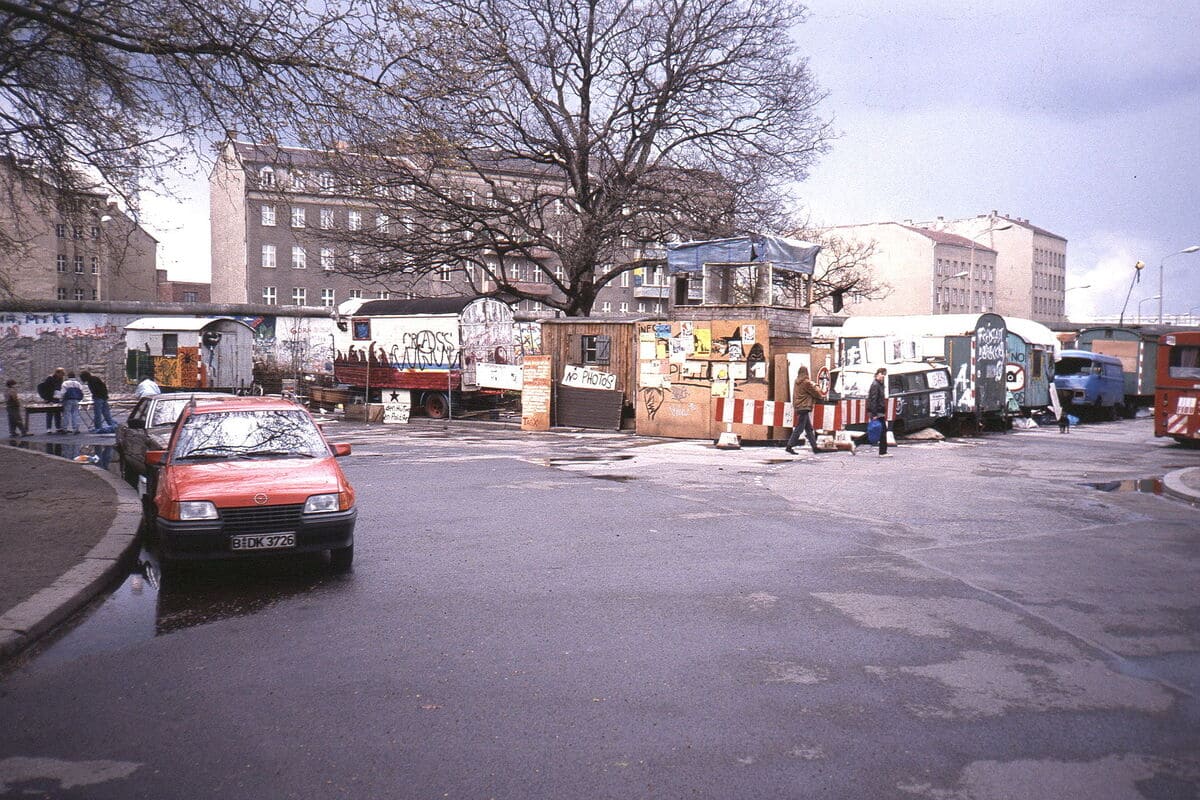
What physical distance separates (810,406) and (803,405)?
16 cm

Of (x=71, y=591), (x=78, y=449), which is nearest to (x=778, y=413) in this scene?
(x=78, y=449)

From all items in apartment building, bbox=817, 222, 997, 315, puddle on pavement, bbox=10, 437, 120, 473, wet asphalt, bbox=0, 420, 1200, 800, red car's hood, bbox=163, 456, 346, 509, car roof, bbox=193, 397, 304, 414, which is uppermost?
apartment building, bbox=817, 222, 997, 315

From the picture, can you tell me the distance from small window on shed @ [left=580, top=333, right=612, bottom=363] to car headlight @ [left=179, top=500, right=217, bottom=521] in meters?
18.1

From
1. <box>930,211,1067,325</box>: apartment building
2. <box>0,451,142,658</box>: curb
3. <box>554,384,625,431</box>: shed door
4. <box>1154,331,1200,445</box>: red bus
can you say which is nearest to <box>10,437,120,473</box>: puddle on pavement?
<box>0,451,142,658</box>: curb

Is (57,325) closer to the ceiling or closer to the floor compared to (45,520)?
closer to the ceiling

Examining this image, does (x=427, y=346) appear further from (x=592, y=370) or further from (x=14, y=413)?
(x=14, y=413)

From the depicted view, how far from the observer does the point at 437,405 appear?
29.9m

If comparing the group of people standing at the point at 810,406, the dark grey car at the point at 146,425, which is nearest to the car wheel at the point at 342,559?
the dark grey car at the point at 146,425

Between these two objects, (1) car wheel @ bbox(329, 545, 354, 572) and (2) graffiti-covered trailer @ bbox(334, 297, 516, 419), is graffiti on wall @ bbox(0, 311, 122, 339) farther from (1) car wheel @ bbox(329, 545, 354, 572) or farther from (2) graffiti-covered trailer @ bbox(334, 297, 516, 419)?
(1) car wheel @ bbox(329, 545, 354, 572)

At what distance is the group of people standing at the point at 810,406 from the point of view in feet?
62.4

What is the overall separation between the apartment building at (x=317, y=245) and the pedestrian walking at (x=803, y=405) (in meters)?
9.49

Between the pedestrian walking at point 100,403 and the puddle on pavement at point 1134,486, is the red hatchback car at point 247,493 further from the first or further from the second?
the pedestrian walking at point 100,403

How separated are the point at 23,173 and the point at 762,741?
1240 cm

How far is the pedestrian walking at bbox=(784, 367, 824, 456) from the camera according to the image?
19.0 meters
